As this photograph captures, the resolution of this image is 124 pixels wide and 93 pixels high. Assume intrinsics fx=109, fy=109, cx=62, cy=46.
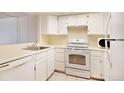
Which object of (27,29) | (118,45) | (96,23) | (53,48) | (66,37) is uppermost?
(96,23)

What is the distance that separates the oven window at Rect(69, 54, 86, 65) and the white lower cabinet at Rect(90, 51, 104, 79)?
22 cm

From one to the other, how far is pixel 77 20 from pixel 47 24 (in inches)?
34.1

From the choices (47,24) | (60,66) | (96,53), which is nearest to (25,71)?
(60,66)

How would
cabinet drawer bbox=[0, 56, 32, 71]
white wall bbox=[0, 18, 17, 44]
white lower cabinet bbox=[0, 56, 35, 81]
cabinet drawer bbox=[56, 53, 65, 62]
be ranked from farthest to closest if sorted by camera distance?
cabinet drawer bbox=[56, 53, 65, 62], white wall bbox=[0, 18, 17, 44], white lower cabinet bbox=[0, 56, 35, 81], cabinet drawer bbox=[0, 56, 32, 71]

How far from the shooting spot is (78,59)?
2.86m

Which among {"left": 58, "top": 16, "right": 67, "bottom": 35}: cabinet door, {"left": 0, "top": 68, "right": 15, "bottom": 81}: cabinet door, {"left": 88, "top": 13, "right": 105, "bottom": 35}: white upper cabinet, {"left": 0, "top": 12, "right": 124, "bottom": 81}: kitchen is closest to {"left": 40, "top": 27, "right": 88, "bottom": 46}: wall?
{"left": 0, "top": 12, "right": 124, "bottom": 81}: kitchen

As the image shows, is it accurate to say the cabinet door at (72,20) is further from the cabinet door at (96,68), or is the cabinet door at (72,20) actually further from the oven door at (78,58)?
the cabinet door at (96,68)

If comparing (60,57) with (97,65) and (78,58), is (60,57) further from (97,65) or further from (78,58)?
(97,65)

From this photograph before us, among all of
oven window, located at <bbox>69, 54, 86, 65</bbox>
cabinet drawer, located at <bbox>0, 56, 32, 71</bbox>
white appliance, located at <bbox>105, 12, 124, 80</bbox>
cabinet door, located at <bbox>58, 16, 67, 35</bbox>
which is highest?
cabinet door, located at <bbox>58, 16, 67, 35</bbox>

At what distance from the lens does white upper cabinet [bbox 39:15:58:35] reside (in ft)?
10.4

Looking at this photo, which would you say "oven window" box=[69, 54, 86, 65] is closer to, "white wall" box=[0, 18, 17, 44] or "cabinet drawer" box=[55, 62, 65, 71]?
"cabinet drawer" box=[55, 62, 65, 71]
